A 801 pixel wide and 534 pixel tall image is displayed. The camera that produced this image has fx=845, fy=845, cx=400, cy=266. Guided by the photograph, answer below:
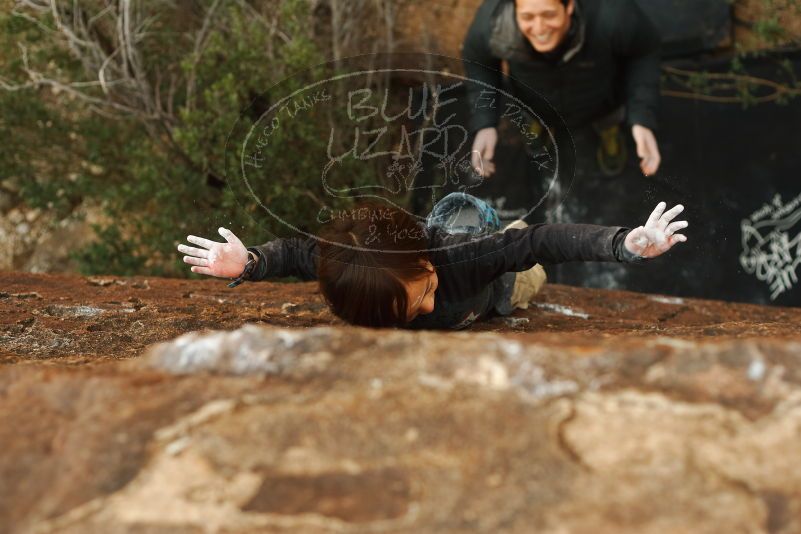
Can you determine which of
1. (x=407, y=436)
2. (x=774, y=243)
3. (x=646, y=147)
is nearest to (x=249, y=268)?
(x=407, y=436)

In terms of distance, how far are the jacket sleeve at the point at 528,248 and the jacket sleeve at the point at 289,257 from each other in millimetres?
269

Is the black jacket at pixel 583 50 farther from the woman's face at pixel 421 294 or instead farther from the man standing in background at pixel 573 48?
the woman's face at pixel 421 294

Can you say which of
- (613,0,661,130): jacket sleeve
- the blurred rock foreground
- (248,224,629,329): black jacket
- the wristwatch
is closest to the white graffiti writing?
(613,0,661,130): jacket sleeve

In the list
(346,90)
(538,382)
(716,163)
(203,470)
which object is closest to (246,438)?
(203,470)

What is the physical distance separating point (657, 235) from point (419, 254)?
43cm

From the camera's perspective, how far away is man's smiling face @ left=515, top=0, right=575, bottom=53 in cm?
248

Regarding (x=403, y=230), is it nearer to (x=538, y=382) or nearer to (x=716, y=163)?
(x=538, y=382)

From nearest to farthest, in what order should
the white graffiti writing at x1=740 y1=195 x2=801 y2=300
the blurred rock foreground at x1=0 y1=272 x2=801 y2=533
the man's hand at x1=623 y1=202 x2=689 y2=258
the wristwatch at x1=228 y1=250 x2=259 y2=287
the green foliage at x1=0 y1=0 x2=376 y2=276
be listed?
the blurred rock foreground at x1=0 y1=272 x2=801 y2=533, the man's hand at x1=623 y1=202 x2=689 y2=258, the wristwatch at x1=228 y1=250 x2=259 y2=287, the green foliage at x1=0 y1=0 x2=376 y2=276, the white graffiti writing at x1=740 y1=195 x2=801 y2=300

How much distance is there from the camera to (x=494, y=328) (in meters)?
1.88

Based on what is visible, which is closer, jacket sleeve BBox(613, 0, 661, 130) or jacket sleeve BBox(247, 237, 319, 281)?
jacket sleeve BBox(247, 237, 319, 281)

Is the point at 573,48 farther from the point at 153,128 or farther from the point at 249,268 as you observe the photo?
the point at 153,128

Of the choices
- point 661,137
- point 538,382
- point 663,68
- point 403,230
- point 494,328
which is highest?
point 663,68

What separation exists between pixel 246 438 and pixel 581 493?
0.33 m

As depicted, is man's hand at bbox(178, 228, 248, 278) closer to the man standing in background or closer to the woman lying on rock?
the woman lying on rock
